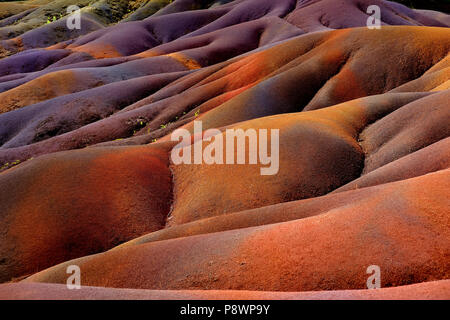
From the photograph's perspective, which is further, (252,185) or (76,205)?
(252,185)

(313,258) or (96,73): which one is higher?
(96,73)

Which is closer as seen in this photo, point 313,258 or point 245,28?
point 313,258

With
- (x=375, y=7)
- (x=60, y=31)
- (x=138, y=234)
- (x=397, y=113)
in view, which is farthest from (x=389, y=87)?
(x=60, y=31)

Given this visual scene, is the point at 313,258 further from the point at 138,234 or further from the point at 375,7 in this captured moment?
the point at 375,7

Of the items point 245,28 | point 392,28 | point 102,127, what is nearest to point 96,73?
point 102,127

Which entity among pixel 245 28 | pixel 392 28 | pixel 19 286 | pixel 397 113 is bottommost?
pixel 19 286

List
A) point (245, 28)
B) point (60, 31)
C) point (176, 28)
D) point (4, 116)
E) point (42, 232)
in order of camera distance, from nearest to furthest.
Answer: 1. point (42, 232)
2. point (4, 116)
3. point (245, 28)
4. point (176, 28)
5. point (60, 31)

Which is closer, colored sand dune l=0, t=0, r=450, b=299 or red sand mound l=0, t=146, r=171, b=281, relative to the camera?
colored sand dune l=0, t=0, r=450, b=299

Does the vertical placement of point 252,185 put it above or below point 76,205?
above

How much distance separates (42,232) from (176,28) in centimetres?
3611

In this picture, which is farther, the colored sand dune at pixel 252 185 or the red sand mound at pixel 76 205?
the red sand mound at pixel 76 205

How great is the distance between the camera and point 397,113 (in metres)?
10.9

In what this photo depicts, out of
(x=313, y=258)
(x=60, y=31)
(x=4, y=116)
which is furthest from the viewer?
(x=60, y=31)

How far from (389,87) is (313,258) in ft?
40.8
